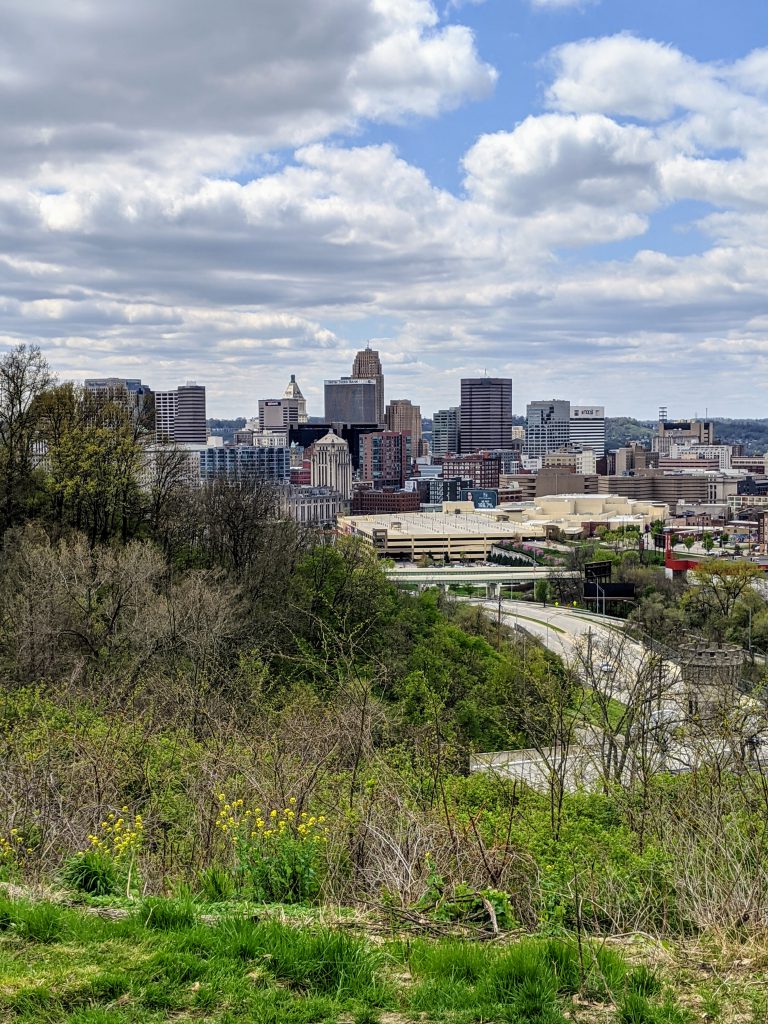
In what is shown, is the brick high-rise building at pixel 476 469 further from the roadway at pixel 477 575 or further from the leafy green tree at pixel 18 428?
the leafy green tree at pixel 18 428

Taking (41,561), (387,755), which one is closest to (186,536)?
(41,561)

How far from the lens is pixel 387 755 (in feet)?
38.5

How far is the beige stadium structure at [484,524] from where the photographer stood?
89000 millimetres

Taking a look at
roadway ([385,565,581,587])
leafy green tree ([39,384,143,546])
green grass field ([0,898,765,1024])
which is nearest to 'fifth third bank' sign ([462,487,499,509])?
roadway ([385,565,581,587])

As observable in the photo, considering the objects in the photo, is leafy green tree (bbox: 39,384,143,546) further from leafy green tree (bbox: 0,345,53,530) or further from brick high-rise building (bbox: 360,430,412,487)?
brick high-rise building (bbox: 360,430,412,487)

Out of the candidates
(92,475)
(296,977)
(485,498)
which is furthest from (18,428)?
(485,498)

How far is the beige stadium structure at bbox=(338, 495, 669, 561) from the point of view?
89000 mm

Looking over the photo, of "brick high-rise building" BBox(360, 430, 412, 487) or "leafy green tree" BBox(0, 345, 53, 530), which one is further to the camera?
"brick high-rise building" BBox(360, 430, 412, 487)

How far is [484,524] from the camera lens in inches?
4112

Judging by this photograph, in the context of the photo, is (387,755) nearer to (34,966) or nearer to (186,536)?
(34,966)

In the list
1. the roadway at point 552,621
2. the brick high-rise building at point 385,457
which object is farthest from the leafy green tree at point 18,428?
the brick high-rise building at point 385,457

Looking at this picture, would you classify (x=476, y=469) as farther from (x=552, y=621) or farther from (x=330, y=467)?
(x=552, y=621)

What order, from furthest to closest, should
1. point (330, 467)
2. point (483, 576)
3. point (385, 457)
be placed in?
1. point (385, 457)
2. point (330, 467)
3. point (483, 576)

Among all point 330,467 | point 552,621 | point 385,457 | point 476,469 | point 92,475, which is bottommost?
point 552,621
